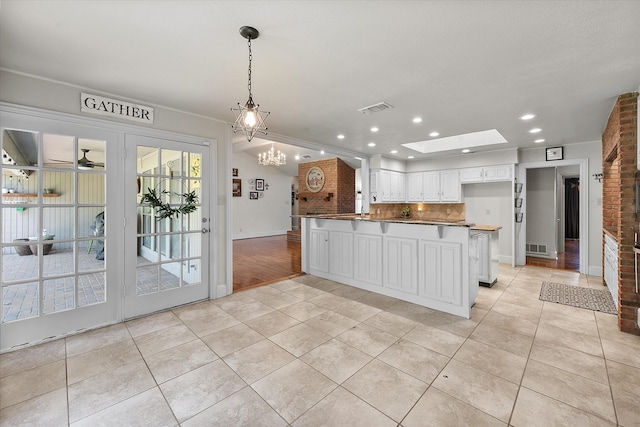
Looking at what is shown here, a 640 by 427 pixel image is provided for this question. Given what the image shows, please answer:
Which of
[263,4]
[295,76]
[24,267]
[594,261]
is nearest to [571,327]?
[594,261]

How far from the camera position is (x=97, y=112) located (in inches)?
112

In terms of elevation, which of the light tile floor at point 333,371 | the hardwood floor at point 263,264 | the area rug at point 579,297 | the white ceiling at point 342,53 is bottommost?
the light tile floor at point 333,371

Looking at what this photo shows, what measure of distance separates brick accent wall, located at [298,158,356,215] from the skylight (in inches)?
118

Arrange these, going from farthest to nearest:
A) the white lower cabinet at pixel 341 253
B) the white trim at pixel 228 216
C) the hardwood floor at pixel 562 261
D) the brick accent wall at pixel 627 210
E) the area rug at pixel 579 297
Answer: the hardwood floor at pixel 562 261, the white lower cabinet at pixel 341 253, the white trim at pixel 228 216, the area rug at pixel 579 297, the brick accent wall at pixel 627 210

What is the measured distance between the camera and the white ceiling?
5.54 feet

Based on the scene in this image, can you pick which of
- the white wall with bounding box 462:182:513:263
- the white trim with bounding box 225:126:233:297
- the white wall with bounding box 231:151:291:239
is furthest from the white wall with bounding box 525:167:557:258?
the white wall with bounding box 231:151:291:239

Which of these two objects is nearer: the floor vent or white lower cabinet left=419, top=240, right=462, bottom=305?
white lower cabinet left=419, top=240, right=462, bottom=305

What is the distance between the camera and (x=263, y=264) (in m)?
5.83

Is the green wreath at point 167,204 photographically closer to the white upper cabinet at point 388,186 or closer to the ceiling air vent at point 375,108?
the ceiling air vent at point 375,108

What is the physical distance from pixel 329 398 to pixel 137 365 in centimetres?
157

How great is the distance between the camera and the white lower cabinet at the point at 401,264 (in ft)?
11.7

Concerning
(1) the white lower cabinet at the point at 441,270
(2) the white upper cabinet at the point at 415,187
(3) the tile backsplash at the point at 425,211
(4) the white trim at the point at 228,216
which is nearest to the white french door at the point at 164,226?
(4) the white trim at the point at 228,216

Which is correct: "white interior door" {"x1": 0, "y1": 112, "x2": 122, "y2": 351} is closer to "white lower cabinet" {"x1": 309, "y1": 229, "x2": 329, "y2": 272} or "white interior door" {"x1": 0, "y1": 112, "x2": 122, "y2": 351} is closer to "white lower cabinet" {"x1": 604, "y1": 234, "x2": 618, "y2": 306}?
"white lower cabinet" {"x1": 309, "y1": 229, "x2": 329, "y2": 272}

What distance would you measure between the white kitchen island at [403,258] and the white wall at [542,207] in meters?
4.06
